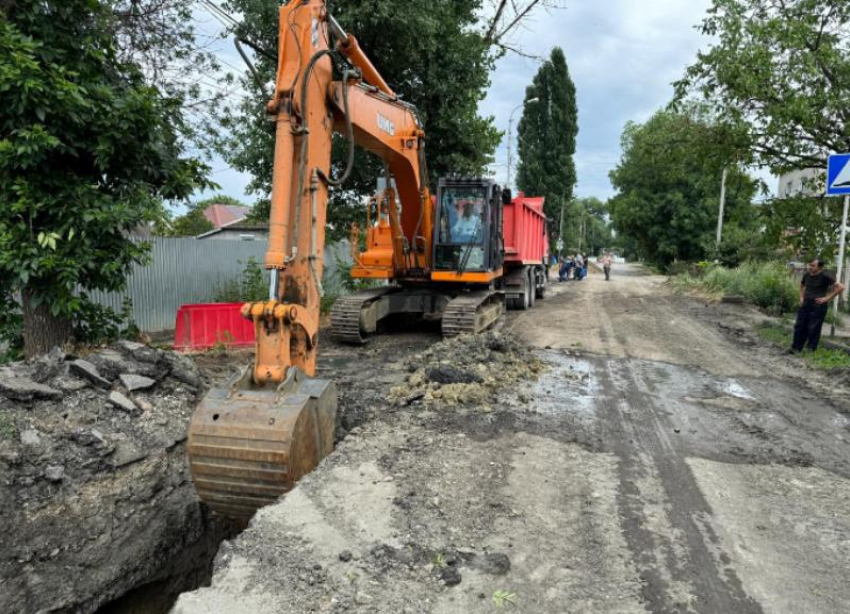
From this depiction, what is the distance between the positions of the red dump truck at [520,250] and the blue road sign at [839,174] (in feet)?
19.2

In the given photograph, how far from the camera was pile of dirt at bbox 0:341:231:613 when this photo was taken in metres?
4.26

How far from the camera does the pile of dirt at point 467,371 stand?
5816 mm

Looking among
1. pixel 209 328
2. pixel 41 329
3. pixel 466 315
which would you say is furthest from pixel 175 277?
pixel 466 315

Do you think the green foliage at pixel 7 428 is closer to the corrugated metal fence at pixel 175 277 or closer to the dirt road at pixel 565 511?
the dirt road at pixel 565 511

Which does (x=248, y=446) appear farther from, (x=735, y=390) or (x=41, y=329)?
(x=735, y=390)

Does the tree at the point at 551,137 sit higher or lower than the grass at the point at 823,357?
higher

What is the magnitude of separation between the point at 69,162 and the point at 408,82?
885 cm

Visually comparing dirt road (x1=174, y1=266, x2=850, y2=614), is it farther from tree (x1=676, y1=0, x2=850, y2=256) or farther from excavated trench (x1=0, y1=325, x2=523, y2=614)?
tree (x1=676, y1=0, x2=850, y2=256)

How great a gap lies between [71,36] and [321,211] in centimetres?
390

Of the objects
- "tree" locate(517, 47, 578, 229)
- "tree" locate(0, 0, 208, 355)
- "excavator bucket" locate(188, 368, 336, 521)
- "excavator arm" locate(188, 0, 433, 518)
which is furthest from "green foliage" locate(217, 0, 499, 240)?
"tree" locate(517, 47, 578, 229)

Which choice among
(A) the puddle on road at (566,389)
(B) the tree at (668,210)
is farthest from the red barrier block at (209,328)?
(B) the tree at (668,210)

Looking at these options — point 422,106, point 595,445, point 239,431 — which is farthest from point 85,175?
point 422,106

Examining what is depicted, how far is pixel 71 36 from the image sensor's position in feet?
20.7

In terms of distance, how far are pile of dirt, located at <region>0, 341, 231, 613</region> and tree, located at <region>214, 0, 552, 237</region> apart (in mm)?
6895
